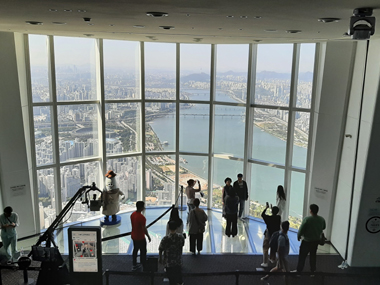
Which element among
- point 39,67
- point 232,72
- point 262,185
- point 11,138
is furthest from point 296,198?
point 39,67

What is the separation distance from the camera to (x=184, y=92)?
10281 millimetres

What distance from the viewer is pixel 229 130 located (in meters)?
10.0

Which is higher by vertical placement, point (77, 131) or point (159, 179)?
point (77, 131)

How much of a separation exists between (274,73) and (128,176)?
4.77 metres

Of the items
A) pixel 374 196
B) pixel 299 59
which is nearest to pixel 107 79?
pixel 299 59

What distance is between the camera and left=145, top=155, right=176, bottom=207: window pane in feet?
34.9

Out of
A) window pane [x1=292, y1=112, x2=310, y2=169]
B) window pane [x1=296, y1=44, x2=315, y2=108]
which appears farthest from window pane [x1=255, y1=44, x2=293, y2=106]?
window pane [x1=292, y1=112, x2=310, y2=169]

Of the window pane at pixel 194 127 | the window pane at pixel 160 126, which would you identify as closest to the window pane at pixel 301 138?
the window pane at pixel 194 127

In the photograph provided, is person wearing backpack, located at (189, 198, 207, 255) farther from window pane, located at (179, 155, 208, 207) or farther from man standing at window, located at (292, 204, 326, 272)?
window pane, located at (179, 155, 208, 207)

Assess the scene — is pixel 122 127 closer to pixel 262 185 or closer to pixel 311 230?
pixel 262 185

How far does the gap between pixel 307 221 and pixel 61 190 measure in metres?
6.10

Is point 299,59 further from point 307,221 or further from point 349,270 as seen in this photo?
point 349,270

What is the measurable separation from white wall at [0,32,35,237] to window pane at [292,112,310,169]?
6257 millimetres

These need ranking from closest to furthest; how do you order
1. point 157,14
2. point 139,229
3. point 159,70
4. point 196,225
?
1. point 157,14
2. point 139,229
3. point 196,225
4. point 159,70
